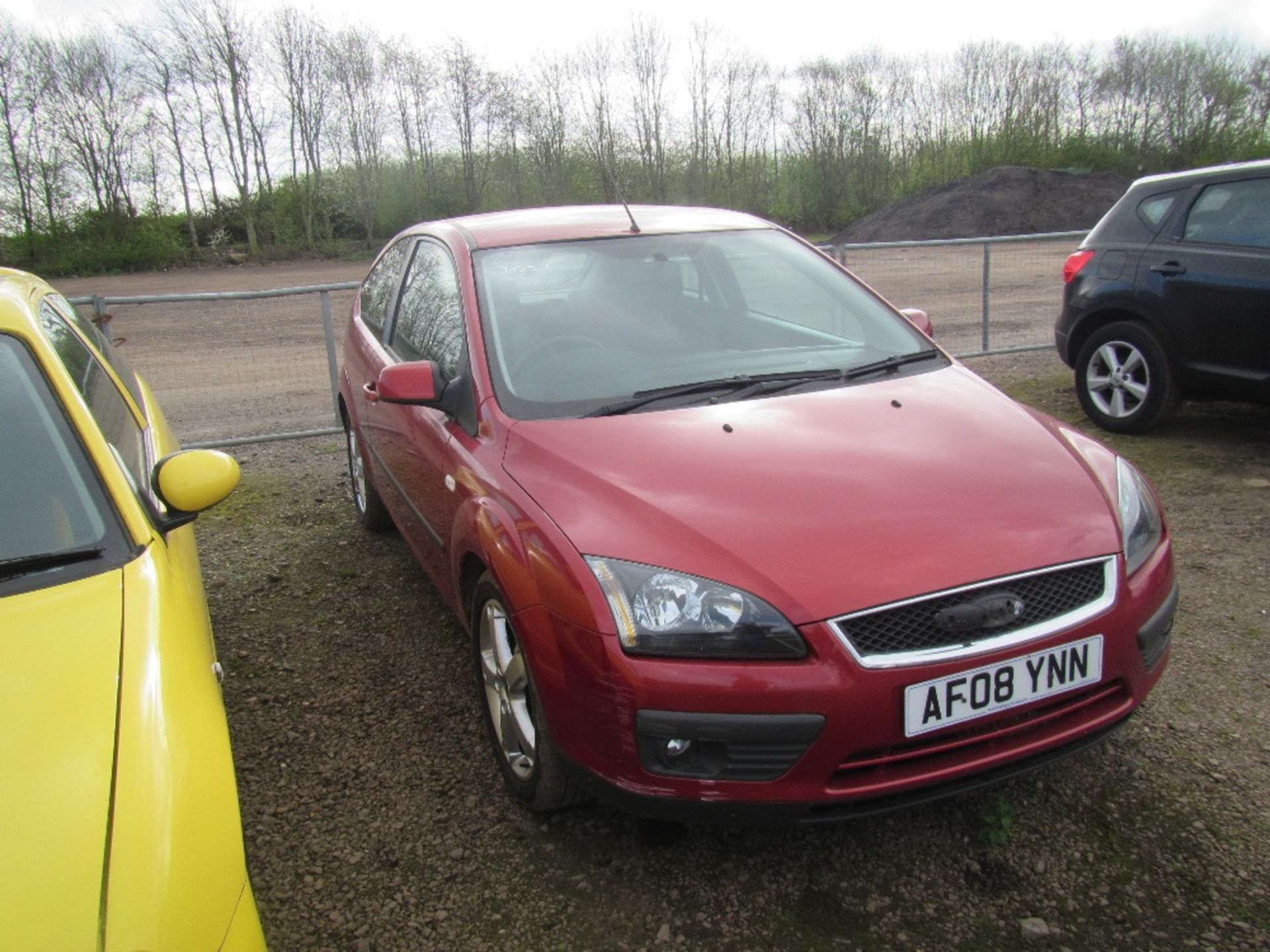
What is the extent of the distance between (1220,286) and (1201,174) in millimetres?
799

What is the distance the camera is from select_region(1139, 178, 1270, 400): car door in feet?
18.2

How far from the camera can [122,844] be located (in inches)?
60.6

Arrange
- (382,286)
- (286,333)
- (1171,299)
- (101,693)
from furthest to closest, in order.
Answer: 1. (286,333)
2. (1171,299)
3. (382,286)
4. (101,693)

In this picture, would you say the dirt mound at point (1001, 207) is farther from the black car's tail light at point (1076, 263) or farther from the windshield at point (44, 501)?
the windshield at point (44, 501)

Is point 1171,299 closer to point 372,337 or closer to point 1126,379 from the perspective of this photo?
point 1126,379

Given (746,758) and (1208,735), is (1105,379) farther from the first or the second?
(746,758)

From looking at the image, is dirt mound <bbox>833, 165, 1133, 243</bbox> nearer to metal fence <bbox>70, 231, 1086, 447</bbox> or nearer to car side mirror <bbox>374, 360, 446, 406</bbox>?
metal fence <bbox>70, 231, 1086, 447</bbox>

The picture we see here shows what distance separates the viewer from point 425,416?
3475mm

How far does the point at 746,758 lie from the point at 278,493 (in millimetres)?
4698

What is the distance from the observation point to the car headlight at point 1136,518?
2.50 metres

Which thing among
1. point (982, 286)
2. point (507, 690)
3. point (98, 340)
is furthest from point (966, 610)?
point (982, 286)

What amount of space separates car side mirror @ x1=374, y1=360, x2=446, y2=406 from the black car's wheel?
1687 millimetres

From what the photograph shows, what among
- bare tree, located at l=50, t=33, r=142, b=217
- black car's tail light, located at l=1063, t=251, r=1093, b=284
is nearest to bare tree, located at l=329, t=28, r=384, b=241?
bare tree, located at l=50, t=33, r=142, b=217

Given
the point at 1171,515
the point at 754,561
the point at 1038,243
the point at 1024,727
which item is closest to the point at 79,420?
the point at 754,561
